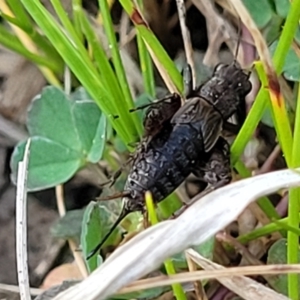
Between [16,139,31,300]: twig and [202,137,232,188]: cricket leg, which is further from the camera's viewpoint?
[202,137,232,188]: cricket leg

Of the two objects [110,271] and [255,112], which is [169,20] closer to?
[255,112]

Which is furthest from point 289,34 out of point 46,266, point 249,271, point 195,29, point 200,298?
point 46,266

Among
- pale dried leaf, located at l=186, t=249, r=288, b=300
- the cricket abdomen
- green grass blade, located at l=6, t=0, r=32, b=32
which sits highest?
green grass blade, located at l=6, t=0, r=32, b=32

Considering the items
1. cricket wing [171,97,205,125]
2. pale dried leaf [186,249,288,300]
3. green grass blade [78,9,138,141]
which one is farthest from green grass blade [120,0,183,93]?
pale dried leaf [186,249,288,300]

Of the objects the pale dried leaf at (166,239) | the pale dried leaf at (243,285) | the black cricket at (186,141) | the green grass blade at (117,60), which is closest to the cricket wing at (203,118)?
the black cricket at (186,141)

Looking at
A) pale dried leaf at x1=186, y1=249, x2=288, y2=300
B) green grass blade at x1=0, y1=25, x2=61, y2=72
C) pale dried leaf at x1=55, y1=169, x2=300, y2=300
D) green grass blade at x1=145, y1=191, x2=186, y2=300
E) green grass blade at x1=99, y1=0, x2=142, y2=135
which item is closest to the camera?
pale dried leaf at x1=55, y1=169, x2=300, y2=300

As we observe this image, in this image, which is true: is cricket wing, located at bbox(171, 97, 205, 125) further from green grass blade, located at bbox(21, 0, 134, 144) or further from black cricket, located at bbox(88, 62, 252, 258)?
green grass blade, located at bbox(21, 0, 134, 144)

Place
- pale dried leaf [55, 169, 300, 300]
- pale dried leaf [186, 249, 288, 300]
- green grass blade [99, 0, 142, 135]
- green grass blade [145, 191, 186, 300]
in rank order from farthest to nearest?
1. green grass blade [99, 0, 142, 135]
2. pale dried leaf [186, 249, 288, 300]
3. green grass blade [145, 191, 186, 300]
4. pale dried leaf [55, 169, 300, 300]

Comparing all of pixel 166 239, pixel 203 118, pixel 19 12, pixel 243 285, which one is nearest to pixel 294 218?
pixel 243 285
